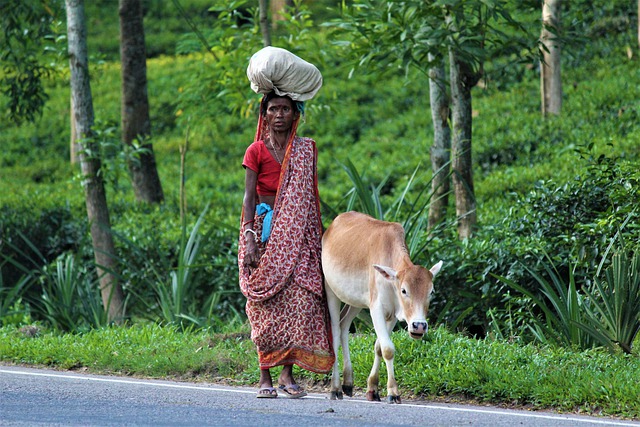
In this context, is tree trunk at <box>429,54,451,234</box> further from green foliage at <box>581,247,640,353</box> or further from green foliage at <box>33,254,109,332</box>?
green foliage at <box>33,254,109,332</box>

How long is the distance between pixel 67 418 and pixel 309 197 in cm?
228

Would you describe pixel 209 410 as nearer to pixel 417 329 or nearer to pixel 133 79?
pixel 417 329

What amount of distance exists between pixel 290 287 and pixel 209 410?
1.05 m

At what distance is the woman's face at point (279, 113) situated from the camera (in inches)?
272

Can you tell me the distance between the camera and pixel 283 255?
6.79m

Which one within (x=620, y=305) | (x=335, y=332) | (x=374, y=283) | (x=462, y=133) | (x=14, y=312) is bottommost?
(x=14, y=312)

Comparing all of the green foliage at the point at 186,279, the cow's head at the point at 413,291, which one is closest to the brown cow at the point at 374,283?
the cow's head at the point at 413,291

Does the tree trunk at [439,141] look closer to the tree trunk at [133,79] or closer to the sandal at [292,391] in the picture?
the sandal at [292,391]

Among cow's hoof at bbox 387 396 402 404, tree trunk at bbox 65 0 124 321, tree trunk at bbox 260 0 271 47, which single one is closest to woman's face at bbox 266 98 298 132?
cow's hoof at bbox 387 396 402 404

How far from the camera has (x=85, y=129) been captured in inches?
447

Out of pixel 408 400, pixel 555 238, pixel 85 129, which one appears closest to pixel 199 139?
pixel 85 129

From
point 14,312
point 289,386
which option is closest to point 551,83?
point 14,312

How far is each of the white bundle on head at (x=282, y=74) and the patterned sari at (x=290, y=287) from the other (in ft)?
1.11

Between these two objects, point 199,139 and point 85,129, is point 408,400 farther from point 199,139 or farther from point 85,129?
point 199,139
